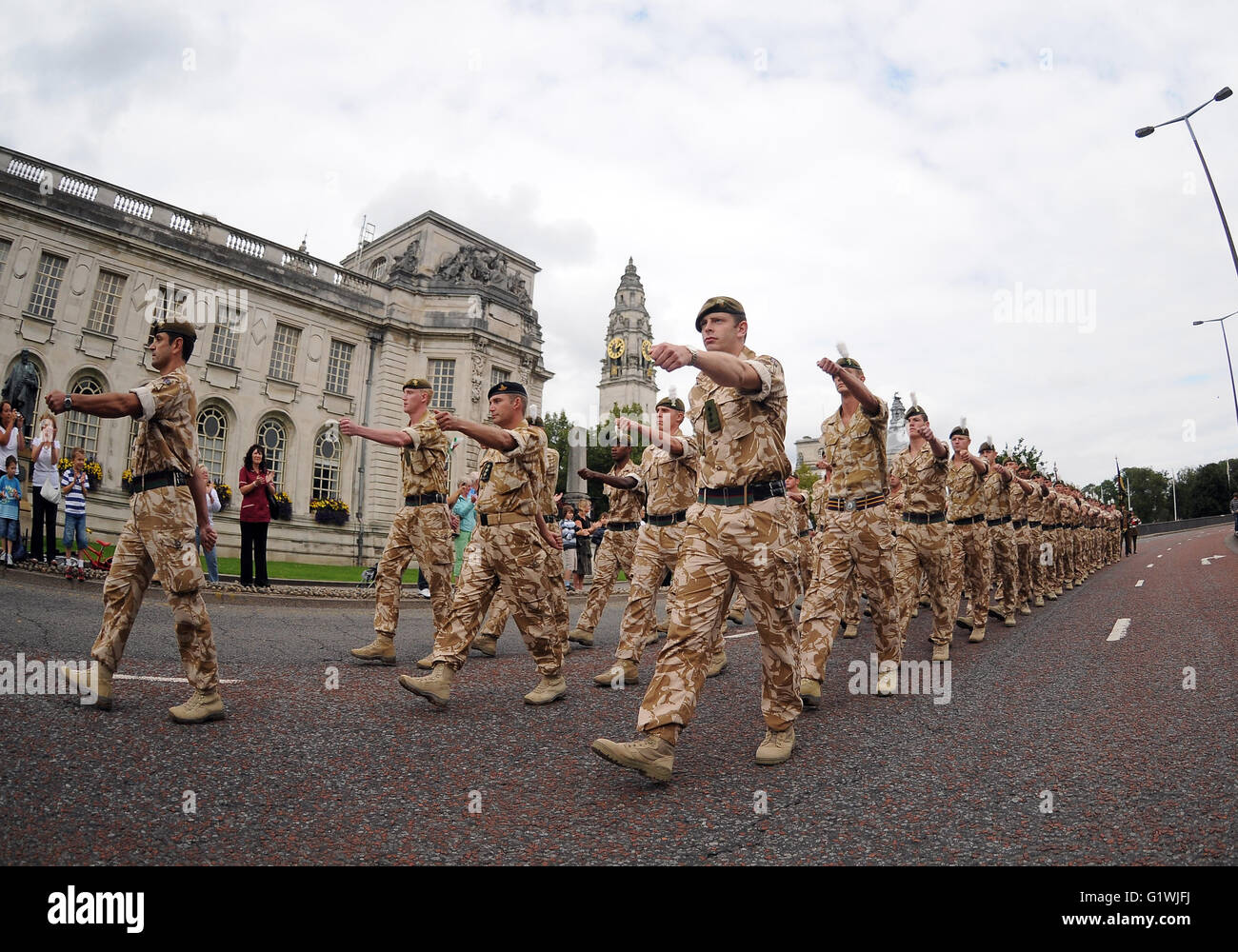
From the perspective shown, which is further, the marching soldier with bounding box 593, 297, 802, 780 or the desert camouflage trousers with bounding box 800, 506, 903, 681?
the desert camouflage trousers with bounding box 800, 506, 903, 681

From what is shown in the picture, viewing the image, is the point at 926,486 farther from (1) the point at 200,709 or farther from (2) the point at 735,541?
(1) the point at 200,709

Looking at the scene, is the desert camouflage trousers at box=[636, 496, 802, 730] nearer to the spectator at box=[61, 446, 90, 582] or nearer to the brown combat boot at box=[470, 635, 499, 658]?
the brown combat boot at box=[470, 635, 499, 658]

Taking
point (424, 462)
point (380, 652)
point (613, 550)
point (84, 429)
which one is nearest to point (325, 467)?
point (84, 429)

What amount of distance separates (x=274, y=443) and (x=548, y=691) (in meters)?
27.7

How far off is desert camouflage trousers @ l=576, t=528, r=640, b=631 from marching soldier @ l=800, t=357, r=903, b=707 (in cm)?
298

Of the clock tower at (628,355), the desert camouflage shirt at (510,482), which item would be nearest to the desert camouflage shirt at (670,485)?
the desert camouflage shirt at (510,482)

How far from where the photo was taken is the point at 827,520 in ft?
19.8

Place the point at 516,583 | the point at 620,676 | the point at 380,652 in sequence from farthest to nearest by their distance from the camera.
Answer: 1. the point at 380,652
2. the point at 620,676
3. the point at 516,583

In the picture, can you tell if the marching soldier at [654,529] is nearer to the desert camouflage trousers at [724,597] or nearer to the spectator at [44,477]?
the desert camouflage trousers at [724,597]

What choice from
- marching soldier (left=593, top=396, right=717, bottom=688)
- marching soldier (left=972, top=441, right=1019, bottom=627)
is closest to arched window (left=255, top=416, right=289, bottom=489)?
marching soldier (left=593, top=396, right=717, bottom=688)

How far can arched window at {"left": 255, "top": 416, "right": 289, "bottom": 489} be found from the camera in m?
28.9

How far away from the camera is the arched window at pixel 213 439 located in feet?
87.6

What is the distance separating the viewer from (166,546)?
427cm
